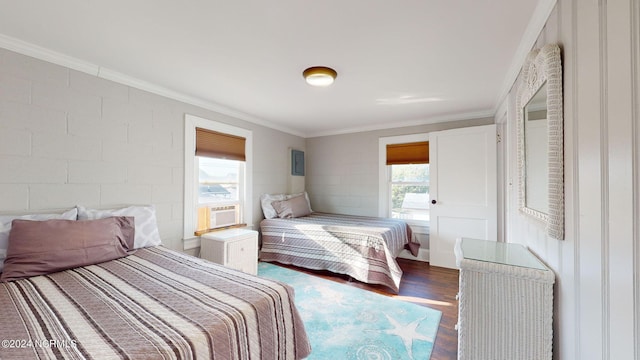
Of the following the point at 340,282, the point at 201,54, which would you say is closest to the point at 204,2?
the point at 201,54

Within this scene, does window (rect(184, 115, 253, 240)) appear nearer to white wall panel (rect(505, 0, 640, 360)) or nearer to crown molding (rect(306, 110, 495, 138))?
crown molding (rect(306, 110, 495, 138))

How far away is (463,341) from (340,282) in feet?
5.56

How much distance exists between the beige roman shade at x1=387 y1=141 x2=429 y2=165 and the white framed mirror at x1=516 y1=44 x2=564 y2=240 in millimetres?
2089

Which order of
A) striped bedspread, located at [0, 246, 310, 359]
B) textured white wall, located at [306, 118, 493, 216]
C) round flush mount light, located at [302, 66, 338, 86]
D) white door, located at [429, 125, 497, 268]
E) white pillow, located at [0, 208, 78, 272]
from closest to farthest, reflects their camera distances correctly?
striped bedspread, located at [0, 246, 310, 359] → white pillow, located at [0, 208, 78, 272] → round flush mount light, located at [302, 66, 338, 86] → white door, located at [429, 125, 497, 268] → textured white wall, located at [306, 118, 493, 216]

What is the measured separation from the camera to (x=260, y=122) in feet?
13.0

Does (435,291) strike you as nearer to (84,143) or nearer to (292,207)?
(292,207)

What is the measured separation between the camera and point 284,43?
1.79 metres

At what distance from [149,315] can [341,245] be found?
90.6 inches

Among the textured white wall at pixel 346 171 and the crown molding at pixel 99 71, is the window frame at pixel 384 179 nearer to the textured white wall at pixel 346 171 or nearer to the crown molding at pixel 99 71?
the textured white wall at pixel 346 171

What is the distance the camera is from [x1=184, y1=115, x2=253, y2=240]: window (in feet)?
9.67

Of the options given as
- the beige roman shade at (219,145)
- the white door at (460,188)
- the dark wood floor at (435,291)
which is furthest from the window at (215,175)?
the white door at (460,188)

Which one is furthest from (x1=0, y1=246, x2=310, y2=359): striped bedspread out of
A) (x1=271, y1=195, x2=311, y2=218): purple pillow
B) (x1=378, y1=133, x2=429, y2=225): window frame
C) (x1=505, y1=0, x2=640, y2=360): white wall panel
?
(x1=378, y1=133, x2=429, y2=225): window frame

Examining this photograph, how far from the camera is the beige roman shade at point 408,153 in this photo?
383 centimetres

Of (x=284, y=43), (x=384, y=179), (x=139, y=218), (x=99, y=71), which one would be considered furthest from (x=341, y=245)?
(x=99, y=71)
